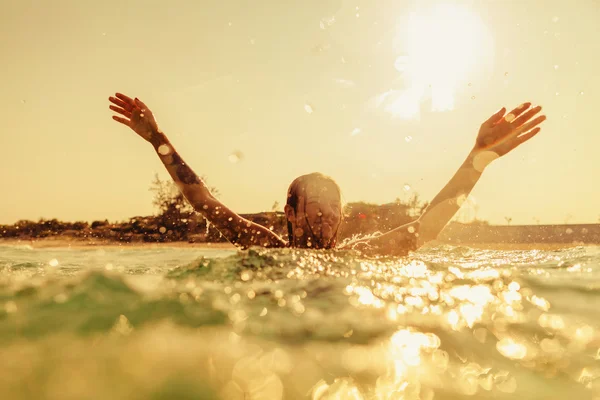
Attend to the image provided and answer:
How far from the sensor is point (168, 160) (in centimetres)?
457

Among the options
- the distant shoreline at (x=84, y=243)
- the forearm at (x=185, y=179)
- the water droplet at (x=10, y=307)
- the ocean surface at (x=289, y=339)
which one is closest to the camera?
the ocean surface at (x=289, y=339)

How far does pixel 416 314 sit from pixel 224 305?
1085mm

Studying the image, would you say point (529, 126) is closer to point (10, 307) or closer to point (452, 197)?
point (452, 197)

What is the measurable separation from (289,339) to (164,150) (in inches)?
122

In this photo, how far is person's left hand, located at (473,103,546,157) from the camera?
480 centimetres

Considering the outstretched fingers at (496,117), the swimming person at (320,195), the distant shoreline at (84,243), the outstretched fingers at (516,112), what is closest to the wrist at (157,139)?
the swimming person at (320,195)

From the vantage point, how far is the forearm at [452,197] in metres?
4.96

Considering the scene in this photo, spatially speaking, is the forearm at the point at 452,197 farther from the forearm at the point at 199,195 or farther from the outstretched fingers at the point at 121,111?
the outstretched fingers at the point at 121,111

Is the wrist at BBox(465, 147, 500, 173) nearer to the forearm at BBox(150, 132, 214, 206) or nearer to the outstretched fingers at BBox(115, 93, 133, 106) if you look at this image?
the forearm at BBox(150, 132, 214, 206)

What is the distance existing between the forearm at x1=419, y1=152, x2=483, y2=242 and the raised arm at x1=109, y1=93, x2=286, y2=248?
193 centimetres

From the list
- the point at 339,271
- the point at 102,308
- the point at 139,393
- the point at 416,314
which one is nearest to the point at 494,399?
the point at 416,314

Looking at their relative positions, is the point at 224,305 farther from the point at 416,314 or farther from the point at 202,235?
the point at 202,235

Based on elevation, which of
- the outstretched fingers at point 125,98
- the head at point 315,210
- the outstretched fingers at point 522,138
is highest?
the outstretched fingers at point 125,98

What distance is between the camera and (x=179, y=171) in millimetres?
4586
